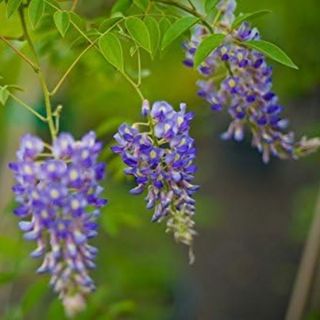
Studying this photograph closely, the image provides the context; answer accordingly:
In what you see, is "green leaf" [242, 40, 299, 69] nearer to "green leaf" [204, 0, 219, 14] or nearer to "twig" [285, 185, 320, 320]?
"green leaf" [204, 0, 219, 14]

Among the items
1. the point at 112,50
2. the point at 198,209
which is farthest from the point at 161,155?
the point at 198,209

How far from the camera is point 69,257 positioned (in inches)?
30.7

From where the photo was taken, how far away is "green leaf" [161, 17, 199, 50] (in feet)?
2.95

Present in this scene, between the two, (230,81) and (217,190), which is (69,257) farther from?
(217,190)

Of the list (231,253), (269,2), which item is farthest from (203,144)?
(269,2)

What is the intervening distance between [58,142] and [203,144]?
4067 millimetres

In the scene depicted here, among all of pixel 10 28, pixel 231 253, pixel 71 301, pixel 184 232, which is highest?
pixel 231 253

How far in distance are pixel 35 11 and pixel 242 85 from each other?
280 millimetres

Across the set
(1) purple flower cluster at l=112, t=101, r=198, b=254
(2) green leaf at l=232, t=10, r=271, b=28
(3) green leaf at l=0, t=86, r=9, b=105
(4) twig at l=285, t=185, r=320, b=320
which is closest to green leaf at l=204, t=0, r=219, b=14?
(2) green leaf at l=232, t=10, r=271, b=28

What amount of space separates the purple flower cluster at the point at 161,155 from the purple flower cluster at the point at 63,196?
8 cm

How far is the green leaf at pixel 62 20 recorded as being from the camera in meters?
0.90

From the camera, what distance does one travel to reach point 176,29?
90 cm

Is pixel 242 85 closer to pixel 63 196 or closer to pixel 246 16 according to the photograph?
pixel 246 16

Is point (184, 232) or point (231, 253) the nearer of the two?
point (184, 232)
